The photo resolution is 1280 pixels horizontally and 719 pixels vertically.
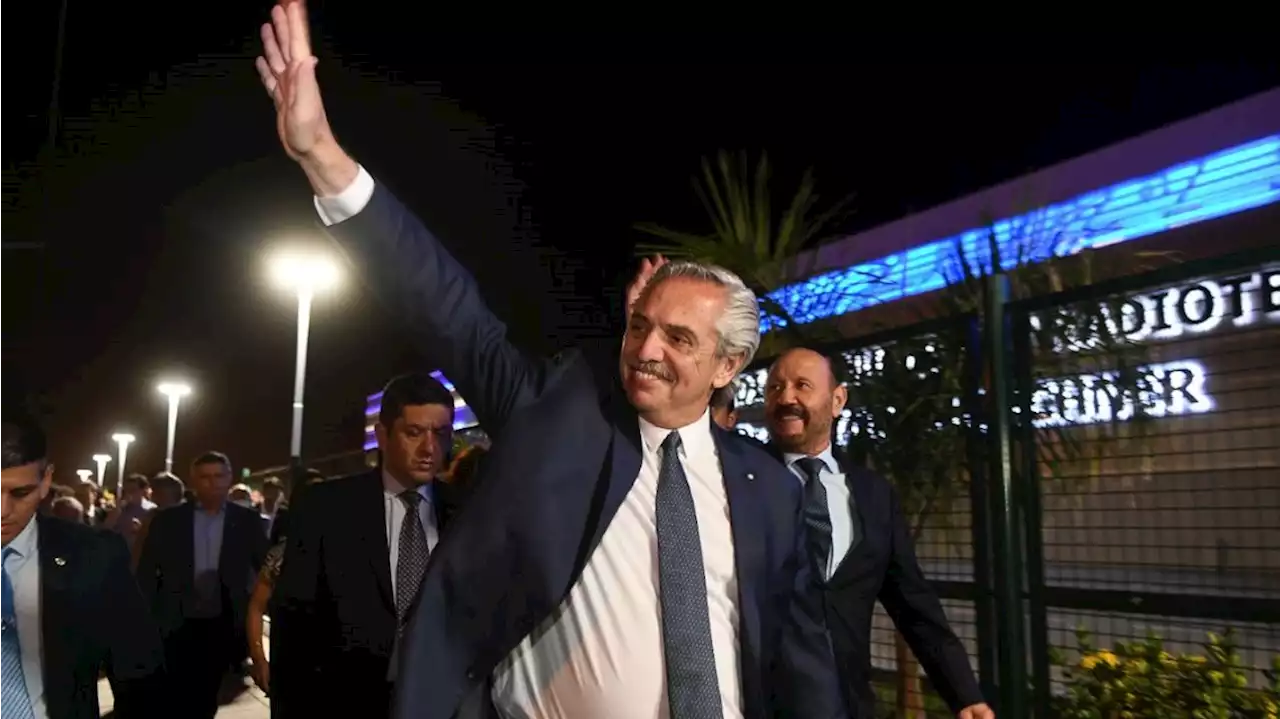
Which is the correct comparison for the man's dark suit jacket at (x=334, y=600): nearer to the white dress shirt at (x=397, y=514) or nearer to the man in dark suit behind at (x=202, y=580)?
the white dress shirt at (x=397, y=514)

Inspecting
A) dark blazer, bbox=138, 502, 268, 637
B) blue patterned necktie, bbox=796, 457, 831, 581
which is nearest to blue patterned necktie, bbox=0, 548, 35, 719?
blue patterned necktie, bbox=796, 457, 831, 581

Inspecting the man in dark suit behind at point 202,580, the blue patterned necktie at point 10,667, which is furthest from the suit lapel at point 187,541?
the blue patterned necktie at point 10,667

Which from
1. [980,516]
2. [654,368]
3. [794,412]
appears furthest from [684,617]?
[980,516]

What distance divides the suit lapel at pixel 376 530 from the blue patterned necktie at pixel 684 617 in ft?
6.54

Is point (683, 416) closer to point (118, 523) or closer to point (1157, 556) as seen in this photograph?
point (1157, 556)

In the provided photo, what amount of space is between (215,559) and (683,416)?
5568 millimetres

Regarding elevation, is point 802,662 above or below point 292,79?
below

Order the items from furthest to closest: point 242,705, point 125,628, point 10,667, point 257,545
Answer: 1. point 242,705
2. point 257,545
3. point 125,628
4. point 10,667

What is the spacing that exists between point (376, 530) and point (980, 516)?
2.19 metres

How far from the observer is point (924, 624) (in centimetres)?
359

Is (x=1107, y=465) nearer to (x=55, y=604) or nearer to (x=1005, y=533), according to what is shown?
(x=1005, y=533)

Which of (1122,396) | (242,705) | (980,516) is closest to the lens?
(1122,396)

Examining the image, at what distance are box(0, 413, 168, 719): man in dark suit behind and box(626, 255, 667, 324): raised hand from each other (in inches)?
74.5

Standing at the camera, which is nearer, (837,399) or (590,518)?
(590,518)
